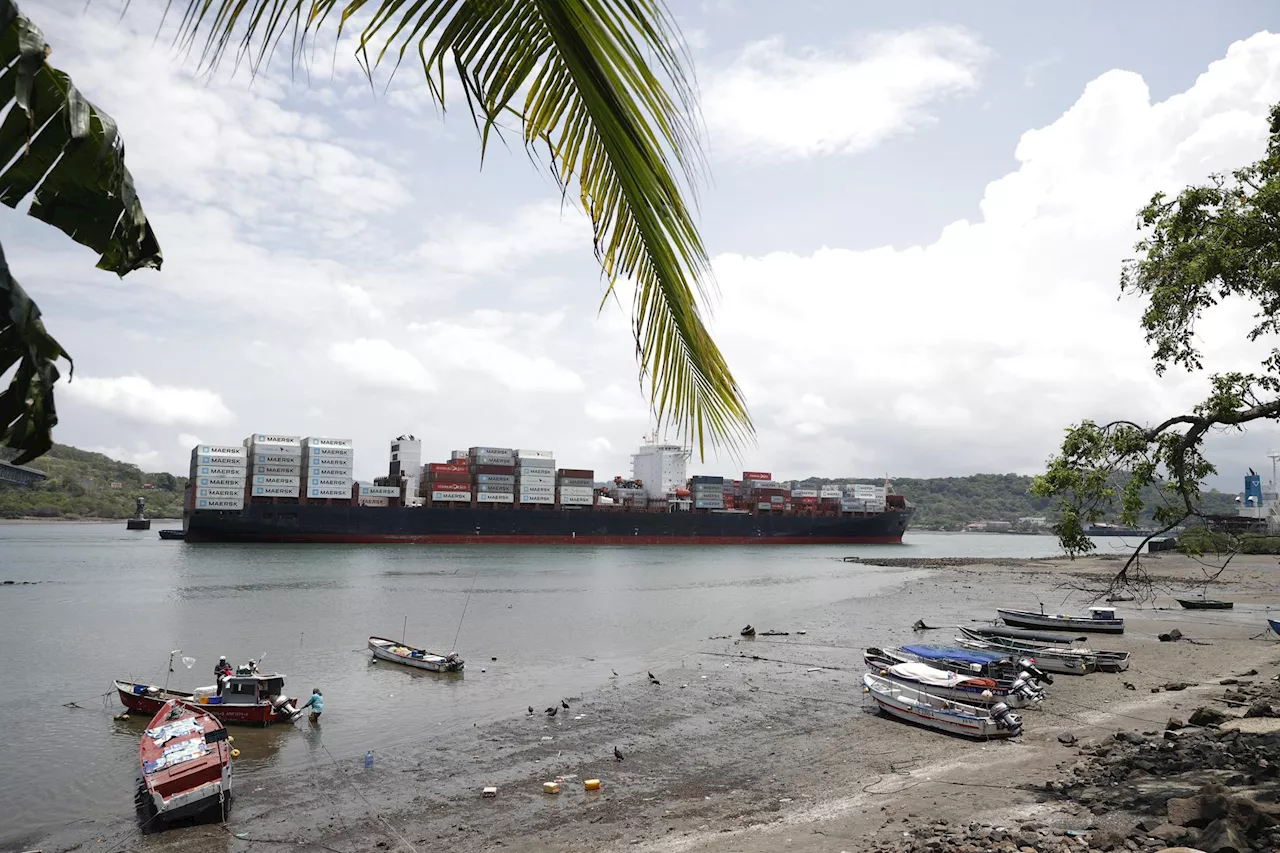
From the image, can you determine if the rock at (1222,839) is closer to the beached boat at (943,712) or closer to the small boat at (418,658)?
the beached boat at (943,712)

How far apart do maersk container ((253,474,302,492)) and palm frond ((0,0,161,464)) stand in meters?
62.6

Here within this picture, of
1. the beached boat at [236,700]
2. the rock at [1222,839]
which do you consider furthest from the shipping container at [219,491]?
the rock at [1222,839]

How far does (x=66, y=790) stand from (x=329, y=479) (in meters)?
Result: 51.8

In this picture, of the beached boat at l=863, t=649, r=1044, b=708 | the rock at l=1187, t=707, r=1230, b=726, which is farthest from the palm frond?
the beached boat at l=863, t=649, r=1044, b=708

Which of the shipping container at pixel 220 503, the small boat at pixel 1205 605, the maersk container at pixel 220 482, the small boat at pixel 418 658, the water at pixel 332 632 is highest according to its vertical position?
the maersk container at pixel 220 482

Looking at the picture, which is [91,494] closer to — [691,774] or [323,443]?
[323,443]

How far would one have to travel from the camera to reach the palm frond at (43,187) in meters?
1.32

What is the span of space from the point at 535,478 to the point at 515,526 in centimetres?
494

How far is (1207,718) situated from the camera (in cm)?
1082

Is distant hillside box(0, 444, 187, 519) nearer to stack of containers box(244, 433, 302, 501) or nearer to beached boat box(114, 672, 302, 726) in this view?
stack of containers box(244, 433, 302, 501)

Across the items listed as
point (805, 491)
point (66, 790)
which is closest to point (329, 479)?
point (805, 491)

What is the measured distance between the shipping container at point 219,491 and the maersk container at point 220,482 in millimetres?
75

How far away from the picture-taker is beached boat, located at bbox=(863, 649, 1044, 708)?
13195mm

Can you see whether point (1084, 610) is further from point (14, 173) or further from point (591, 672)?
point (14, 173)
